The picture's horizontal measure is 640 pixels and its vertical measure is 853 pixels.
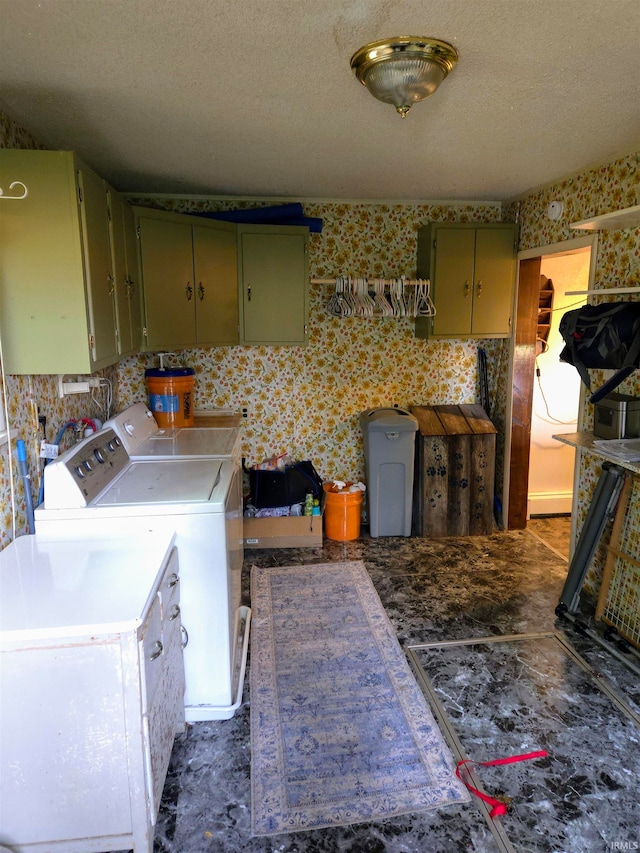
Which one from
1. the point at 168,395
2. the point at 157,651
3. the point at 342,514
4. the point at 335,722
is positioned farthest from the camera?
the point at 342,514

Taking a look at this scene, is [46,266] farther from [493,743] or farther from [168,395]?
[493,743]

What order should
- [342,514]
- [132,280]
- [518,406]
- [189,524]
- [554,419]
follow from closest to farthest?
1. [189,524]
2. [132,280]
3. [342,514]
4. [518,406]
5. [554,419]

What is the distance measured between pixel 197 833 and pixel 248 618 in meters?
1.29

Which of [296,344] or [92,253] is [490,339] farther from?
[92,253]

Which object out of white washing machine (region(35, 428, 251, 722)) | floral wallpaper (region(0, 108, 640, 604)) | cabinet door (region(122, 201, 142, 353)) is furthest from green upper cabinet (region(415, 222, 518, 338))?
white washing machine (region(35, 428, 251, 722))

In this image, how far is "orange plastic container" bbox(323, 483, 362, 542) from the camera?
4.26 m

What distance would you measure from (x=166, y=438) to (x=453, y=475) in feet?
7.18

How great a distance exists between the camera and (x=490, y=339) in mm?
4605

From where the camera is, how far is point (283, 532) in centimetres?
417

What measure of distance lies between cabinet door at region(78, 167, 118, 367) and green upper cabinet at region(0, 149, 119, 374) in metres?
0.01

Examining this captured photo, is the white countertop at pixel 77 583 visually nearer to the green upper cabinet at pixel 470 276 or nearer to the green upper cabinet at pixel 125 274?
the green upper cabinet at pixel 125 274

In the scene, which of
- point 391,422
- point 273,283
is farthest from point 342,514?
point 273,283

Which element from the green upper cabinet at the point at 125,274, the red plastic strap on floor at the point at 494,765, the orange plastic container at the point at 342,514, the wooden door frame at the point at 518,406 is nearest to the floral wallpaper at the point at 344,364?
the wooden door frame at the point at 518,406

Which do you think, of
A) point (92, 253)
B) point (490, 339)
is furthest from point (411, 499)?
point (92, 253)
